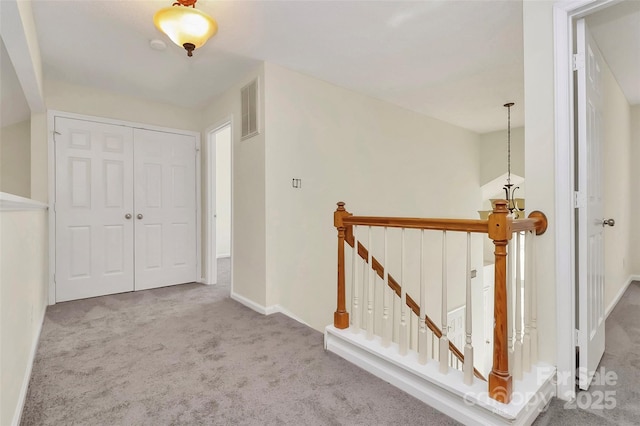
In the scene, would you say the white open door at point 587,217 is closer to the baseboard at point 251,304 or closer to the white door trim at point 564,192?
the white door trim at point 564,192

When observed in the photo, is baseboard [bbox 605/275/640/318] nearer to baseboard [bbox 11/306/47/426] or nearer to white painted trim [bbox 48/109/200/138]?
baseboard [bbox 11/306/47/426]

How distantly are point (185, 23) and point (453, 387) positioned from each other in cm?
253

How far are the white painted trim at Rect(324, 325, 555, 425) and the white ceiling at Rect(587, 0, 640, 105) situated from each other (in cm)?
225

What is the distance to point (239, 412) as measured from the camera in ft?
5.06

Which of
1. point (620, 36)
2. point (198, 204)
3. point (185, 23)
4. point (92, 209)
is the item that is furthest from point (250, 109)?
point (620, 36)

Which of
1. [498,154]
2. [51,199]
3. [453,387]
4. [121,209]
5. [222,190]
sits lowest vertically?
[453,387]

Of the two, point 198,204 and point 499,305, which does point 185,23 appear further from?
point 198,204

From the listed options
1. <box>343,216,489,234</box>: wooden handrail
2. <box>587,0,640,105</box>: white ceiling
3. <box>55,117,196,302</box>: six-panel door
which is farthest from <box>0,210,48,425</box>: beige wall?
<box>587,0,640,105</box>: white ceiling

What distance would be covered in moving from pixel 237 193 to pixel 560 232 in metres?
2.76

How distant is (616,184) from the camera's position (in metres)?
2.89

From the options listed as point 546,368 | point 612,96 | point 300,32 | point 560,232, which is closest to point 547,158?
point 560,232

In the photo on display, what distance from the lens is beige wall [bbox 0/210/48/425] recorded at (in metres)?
1.24

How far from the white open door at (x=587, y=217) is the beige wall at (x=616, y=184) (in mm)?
562

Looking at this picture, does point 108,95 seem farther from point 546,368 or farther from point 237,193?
point 546,368
